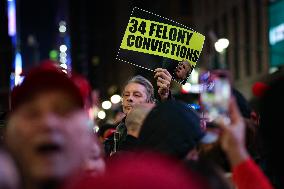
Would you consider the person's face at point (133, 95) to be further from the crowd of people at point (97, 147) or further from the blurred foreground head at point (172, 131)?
the blurred foreground head at point (172, 131)

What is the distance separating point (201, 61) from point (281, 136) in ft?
164

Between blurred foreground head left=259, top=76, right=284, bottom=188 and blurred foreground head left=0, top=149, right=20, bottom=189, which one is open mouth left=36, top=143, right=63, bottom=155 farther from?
blurred foreground head left=259, top=76, right=284, bottom=188

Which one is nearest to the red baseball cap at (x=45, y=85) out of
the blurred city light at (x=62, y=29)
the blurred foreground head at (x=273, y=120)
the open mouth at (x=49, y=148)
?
the open mouth at (x=49, y=148)

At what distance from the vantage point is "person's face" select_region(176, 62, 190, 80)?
5.86m

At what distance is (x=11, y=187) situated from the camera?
1.77 metres

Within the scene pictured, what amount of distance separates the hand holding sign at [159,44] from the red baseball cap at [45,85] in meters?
3.63

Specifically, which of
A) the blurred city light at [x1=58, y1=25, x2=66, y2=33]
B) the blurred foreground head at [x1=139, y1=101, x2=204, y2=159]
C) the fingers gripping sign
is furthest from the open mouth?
the blurred city light at [x1=58, y1=25, x2=66, y2=33]

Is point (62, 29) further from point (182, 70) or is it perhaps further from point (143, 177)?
point (143, 177)

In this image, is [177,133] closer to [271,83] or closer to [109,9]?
[271,83]

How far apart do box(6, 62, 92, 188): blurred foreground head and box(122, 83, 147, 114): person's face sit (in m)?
3.94

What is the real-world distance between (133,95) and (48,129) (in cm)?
420

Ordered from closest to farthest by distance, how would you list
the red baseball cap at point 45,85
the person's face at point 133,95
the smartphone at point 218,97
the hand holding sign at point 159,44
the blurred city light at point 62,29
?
the red baseball cap at point 45,85 → the smartphone at point 218,97 → the hand holding sign at point 159,44 → the person's face at point 133,95 → the blurred city light at point 62,29

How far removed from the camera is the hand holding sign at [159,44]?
6.05m

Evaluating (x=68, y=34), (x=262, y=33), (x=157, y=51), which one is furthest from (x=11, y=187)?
(x=68, y=34)
